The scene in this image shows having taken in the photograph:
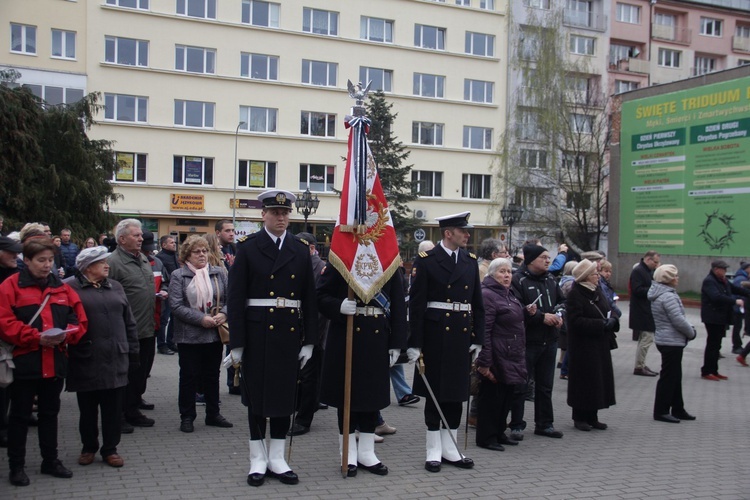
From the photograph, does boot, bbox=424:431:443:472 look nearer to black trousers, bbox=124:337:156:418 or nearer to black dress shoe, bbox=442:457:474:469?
black dress shoe, bbox=442:457:474:469

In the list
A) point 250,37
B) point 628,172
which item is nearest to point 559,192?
point 628,172

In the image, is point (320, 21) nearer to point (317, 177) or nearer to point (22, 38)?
point (317, 177)

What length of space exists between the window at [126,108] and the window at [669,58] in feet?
128

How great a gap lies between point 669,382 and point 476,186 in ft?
131

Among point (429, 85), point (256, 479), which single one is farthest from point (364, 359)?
point (429, 85)

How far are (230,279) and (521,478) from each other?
3.00 metres

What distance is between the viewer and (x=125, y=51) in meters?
39.7

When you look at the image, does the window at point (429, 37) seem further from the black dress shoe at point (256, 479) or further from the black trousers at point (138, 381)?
the black dress shoe at point (256, 479)

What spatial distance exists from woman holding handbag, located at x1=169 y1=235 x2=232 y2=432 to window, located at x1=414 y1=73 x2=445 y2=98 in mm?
39795

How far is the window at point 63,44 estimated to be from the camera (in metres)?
38.3

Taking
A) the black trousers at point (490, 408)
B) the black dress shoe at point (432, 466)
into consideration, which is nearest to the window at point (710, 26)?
the black trousers at point (490, 408)

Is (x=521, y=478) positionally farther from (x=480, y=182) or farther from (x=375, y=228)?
(x=480, y=182)

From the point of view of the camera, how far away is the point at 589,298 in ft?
27.6

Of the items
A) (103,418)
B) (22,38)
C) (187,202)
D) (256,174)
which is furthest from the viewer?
(256,174)
